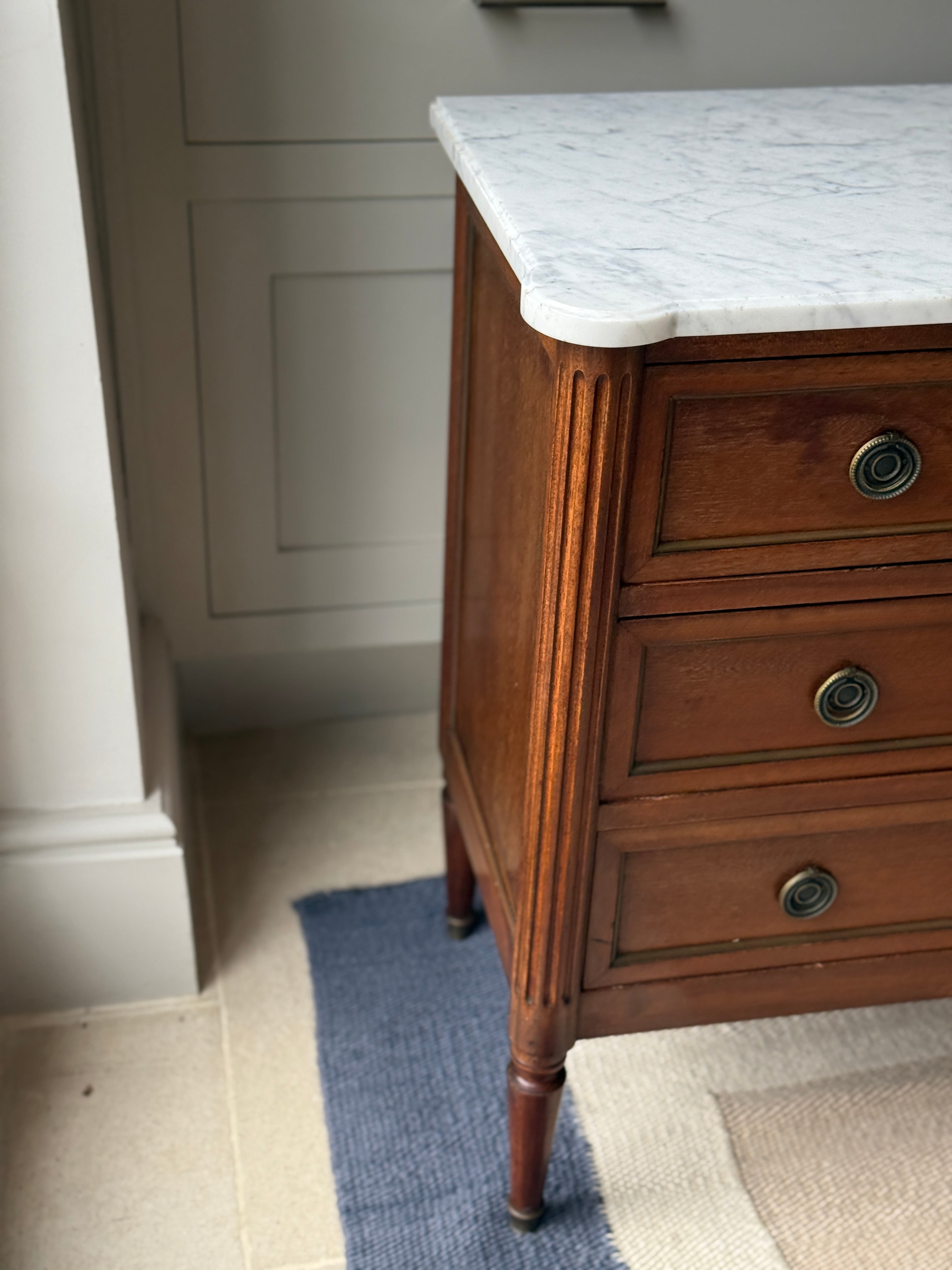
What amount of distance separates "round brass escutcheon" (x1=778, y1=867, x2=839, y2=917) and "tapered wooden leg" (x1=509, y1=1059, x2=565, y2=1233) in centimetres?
24

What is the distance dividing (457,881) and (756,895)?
Result: 48 cm

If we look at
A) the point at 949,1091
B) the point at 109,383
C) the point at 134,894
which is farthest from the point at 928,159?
the point at 134,894

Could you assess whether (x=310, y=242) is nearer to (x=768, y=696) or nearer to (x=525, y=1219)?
(x=768, y=696)

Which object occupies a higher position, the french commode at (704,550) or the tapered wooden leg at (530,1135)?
the french commode at (704,550)

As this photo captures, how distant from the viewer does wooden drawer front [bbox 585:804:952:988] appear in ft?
3.55

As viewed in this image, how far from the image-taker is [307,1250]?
3.98 feet

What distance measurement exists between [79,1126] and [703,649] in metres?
0.82

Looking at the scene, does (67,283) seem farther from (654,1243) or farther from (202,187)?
Answer: (654,1243)

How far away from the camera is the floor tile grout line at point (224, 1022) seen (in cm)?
124

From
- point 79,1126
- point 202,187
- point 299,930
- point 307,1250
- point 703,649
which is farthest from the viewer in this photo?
point 299,930

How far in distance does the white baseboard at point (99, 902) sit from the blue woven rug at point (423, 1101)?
192mm

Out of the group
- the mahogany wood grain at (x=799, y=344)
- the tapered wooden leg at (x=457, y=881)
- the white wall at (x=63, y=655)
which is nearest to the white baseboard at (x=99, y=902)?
the white wall at (x=63, y=655)

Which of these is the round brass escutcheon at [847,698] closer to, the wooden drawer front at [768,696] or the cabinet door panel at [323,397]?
the wooden drawer front at [768,696]

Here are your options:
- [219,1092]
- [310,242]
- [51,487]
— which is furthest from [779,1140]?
[310,242]
